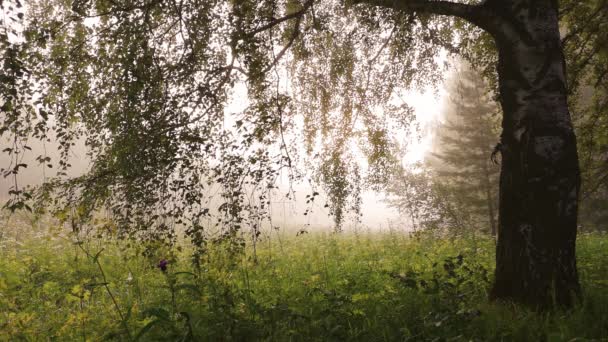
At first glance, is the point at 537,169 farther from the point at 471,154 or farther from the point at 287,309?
the point at 471,154

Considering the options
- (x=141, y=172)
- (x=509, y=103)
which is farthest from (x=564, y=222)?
(x=141, y=172)

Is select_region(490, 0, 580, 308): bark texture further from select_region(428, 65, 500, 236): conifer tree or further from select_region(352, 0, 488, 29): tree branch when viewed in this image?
select_region(428, 65, 500, 236): conifer tree

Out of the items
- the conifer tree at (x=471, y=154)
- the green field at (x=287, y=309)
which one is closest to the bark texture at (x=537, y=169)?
the green field at (x=287, y=309)

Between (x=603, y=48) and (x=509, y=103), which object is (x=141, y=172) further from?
(x=603, y=48)

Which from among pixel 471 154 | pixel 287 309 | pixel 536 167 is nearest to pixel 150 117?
pixel 287 309

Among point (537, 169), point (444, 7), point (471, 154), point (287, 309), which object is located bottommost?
point (287, 309)

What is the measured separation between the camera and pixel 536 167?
387 centimetres

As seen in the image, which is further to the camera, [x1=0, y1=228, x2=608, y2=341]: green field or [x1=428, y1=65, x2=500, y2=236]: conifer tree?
[x1=428, y1=65, x2=500, y2=236]: conifer tree

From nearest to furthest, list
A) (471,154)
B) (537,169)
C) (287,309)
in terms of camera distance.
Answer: (287,309), (537,169), (471,154)

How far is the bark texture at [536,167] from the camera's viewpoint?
382 cm

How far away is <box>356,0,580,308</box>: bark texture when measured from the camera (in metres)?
3.82

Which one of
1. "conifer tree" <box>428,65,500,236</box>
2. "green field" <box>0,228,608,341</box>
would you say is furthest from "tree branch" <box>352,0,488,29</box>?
"conifer tree" <box>428,65,500,236</box>

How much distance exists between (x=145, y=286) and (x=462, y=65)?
17885mm

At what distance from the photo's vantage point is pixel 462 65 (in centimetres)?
1839
